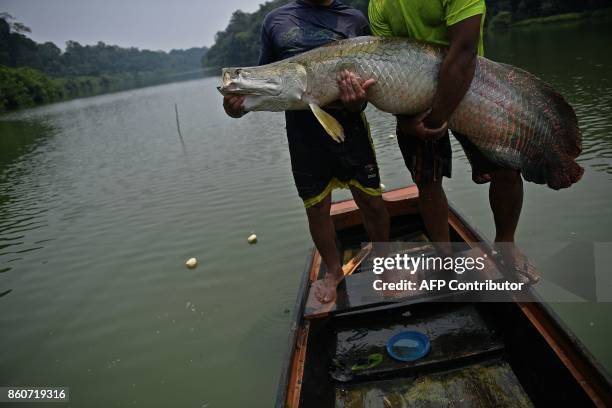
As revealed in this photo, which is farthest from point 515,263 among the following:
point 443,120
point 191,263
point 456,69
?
point 191,263

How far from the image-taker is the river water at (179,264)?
12.9ft

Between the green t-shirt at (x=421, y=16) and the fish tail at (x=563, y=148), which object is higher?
the green t-shirt at (x=421, y=16)

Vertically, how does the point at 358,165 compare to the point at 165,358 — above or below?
above

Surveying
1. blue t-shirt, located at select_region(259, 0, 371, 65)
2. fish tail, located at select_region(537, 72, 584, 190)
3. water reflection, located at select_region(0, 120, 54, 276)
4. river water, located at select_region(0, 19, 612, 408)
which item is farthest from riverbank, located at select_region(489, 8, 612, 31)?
water reflection, located at select_region(0, 120, 54, 276)

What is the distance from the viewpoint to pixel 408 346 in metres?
2.85

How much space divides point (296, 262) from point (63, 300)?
3307 mm

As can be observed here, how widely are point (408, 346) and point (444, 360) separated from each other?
28 cm

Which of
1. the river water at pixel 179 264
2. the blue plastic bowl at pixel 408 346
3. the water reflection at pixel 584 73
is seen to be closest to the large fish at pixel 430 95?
the blue plastic bowl at pixel 408 346

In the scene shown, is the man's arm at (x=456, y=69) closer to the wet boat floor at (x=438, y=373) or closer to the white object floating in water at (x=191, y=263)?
the wet boat floor at (x=438, y=373)

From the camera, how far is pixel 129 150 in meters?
15.5

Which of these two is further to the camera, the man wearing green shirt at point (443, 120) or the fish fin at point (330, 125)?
the fish fin at point (330, 125)

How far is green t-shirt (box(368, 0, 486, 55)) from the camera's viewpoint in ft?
7.23

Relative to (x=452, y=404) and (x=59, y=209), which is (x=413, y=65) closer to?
(x=452, y=404)

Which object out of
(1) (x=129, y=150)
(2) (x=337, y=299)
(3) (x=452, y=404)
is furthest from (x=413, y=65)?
(1) (x=129, y=150)
